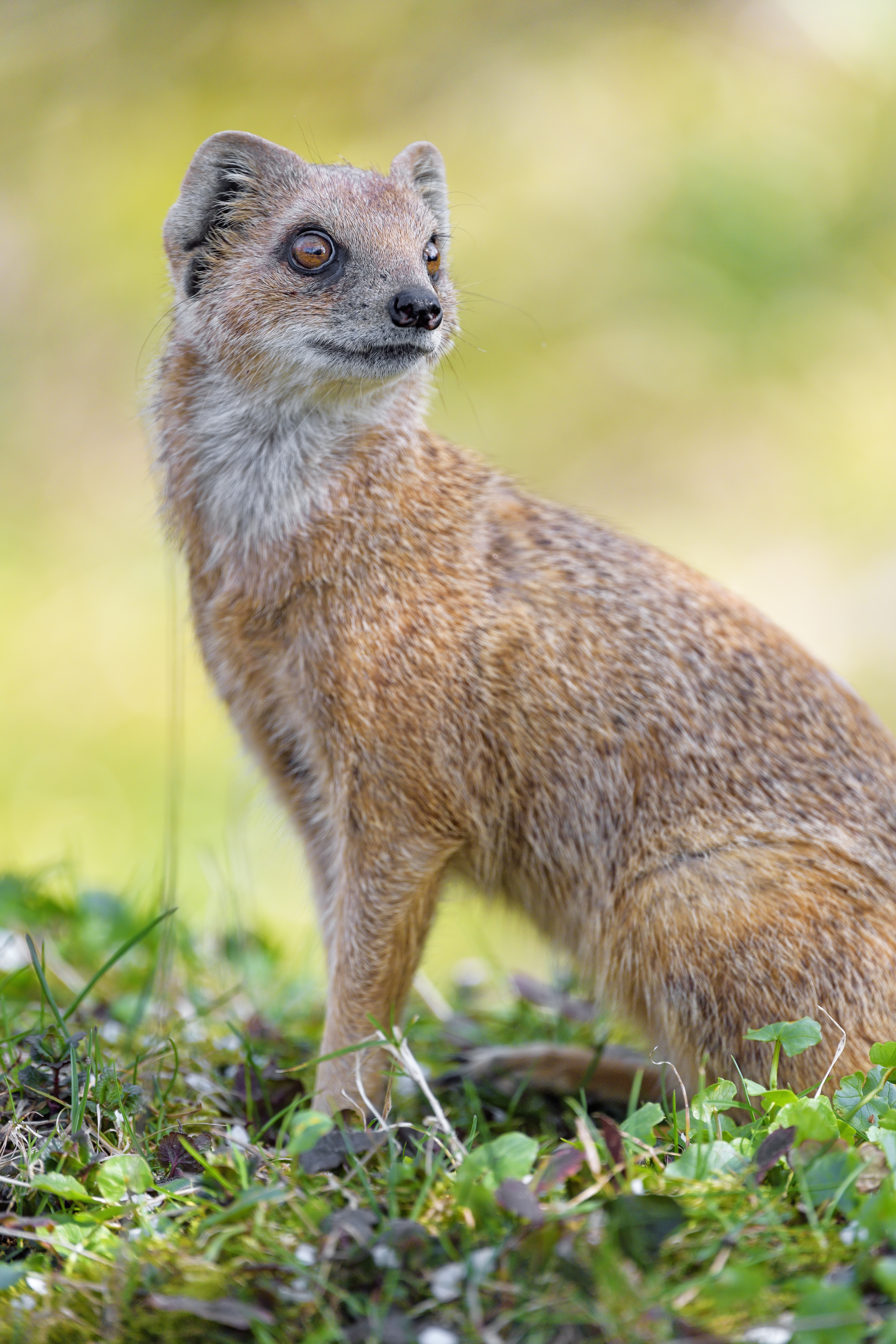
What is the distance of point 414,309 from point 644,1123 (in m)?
2.69

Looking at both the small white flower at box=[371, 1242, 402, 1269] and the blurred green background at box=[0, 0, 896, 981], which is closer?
the small white flower at box=[371, 1242, 402, 1269]

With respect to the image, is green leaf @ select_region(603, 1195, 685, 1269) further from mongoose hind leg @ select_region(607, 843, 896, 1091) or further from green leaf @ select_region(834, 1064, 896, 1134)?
mongoose hind leg @ select_region(607, 843, 896, 1091)

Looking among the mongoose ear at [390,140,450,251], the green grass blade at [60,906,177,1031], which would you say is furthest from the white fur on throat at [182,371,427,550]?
the green grass blade at [60,906,177,1031]

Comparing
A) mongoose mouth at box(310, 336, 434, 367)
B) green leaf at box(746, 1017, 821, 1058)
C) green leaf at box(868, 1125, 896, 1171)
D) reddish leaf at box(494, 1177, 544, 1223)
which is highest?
mongoose mouth at box(310, 336, 434, 367)

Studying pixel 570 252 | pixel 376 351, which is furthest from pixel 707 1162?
pixel 570 252

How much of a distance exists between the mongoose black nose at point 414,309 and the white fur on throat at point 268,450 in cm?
38

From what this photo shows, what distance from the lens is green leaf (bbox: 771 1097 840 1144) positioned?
2973 mm

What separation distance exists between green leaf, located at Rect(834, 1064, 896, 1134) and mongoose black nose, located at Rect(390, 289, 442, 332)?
9.10ft

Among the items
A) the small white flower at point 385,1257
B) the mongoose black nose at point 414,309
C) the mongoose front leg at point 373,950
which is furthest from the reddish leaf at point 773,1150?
the mongoose black nose at point 414,309

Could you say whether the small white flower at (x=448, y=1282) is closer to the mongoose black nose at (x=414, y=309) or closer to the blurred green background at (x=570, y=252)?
the mongoose black nose at (x=414, y=309)

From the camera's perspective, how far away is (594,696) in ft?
15.2

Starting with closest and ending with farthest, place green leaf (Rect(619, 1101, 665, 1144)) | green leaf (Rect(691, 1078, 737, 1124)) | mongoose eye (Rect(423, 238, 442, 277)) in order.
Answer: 1. green leaf (Rect(619, 1101, 665, 1144))
2. green leaf (Rect(691, 1078, 737, 1124))
3. mongoose eye (Rect(423, 238, 442, 277))

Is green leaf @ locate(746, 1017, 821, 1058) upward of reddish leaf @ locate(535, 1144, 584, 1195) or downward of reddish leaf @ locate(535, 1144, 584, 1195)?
upward

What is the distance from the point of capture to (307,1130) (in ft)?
9.61
